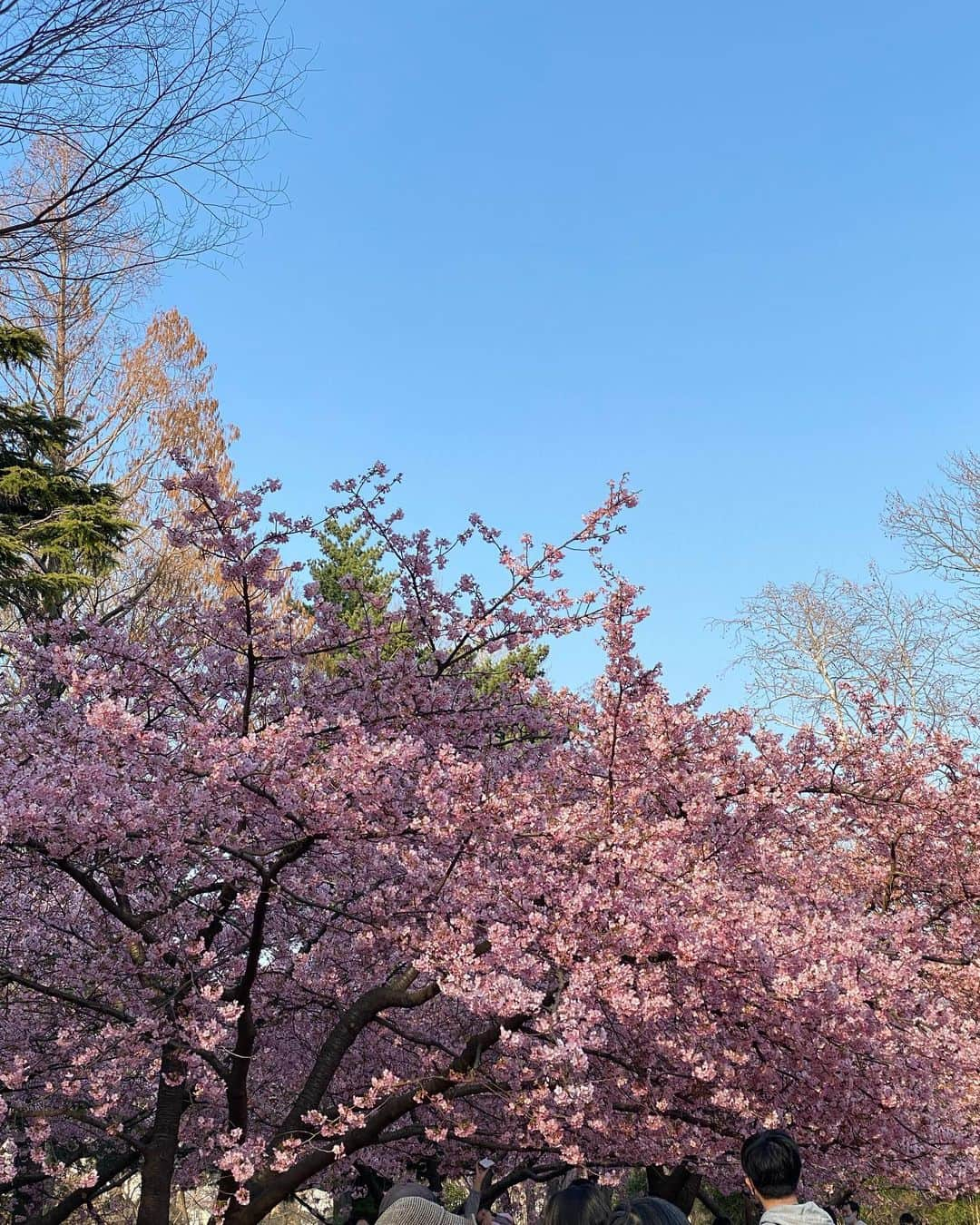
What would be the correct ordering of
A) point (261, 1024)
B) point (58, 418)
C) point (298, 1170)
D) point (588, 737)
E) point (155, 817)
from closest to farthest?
point (155, 817) → point (298, 1170) → point (588, 737) → point (261, 1024) → point (58, 418)

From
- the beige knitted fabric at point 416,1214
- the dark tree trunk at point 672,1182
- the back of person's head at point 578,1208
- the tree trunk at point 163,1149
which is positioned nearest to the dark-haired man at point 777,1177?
the back of person's head at point 578,1208

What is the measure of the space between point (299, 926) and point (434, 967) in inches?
104

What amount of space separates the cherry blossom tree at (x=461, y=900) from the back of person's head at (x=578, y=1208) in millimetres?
2065

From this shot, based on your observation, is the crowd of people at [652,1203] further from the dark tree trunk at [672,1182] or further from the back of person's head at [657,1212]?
the dark tree trunk at [672,1182]

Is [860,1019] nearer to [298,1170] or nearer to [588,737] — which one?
[588,737]

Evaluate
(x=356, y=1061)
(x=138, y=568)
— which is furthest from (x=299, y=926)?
(x=138, y=568)

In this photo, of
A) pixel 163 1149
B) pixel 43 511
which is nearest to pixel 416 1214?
pixel 163 1149

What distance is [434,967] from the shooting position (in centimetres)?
566

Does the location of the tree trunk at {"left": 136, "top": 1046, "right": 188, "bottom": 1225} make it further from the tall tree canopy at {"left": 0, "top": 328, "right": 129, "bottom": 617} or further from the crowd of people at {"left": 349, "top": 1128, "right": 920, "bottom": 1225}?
the tall tree canopy at {"left": 0, "top": 328, "right": 129, "bottom": 617}

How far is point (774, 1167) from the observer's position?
128 inches

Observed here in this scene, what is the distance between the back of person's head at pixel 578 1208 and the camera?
2.98 m

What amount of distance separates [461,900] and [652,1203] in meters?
3.28

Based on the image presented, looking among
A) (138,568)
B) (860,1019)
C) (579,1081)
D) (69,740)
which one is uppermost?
(138,568)

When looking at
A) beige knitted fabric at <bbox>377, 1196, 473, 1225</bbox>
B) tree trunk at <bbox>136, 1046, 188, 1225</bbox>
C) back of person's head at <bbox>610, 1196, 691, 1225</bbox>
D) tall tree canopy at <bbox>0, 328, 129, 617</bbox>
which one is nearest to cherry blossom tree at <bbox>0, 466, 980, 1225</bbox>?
tree trunk at <bbox>136, 1046, 188, 1225</bbox>
